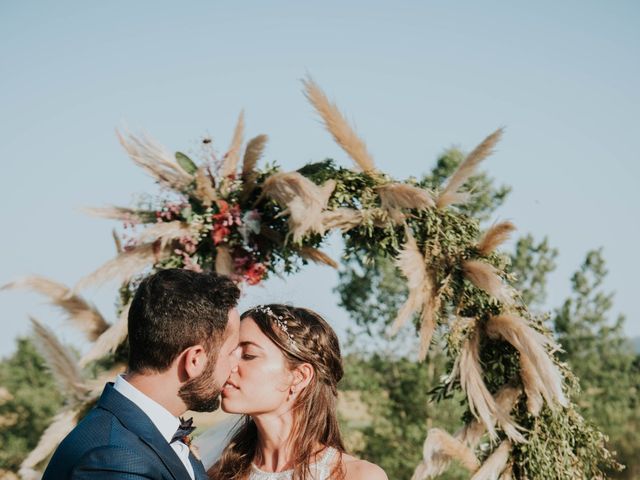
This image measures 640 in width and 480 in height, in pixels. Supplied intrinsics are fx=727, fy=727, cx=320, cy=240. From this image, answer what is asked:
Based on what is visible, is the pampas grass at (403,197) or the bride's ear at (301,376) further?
the pampas grass at (403,197)

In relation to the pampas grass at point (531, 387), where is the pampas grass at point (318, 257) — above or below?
below

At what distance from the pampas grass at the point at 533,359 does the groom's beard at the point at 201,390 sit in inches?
108

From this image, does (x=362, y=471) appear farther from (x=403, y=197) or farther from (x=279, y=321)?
(x=403, y=197)

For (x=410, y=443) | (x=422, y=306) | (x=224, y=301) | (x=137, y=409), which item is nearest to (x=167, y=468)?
(x=137, y=409)

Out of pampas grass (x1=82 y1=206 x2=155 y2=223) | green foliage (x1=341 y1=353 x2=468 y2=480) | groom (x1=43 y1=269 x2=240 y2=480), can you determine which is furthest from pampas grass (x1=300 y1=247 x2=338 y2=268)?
green foliage (x1=341 y1=353 x2=468 y2=480)

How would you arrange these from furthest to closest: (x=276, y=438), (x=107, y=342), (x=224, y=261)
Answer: (x=224, y=261), (x=107, y=342), (x=276, y=438)

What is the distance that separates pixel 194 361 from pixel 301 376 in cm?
132

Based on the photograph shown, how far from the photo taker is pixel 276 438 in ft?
13.7

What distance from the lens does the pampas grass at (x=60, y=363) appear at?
6113 millimetres

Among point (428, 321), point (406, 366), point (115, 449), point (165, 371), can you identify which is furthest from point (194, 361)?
point (406, 366)

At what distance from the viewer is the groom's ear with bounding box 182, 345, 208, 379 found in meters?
2.95

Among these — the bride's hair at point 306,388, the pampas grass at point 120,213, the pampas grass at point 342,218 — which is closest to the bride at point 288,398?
the bride's hair at point 306,388

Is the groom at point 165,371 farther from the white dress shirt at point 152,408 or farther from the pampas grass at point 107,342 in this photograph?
the pampas grass at point 107,342

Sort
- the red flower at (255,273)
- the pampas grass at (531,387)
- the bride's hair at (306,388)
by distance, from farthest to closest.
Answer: the red flower at (255,273) < the pampas grass at (531,387) < the bride's hair at (306,388)
